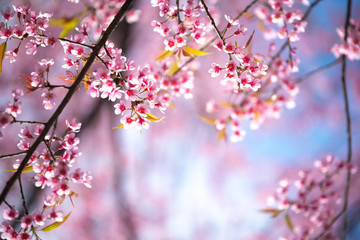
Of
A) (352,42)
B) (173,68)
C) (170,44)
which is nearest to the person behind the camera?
(170,44)

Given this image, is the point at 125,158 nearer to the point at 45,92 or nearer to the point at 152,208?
the point at 152,208

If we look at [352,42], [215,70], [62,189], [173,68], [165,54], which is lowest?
[62,189]

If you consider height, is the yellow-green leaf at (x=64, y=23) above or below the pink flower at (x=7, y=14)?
above

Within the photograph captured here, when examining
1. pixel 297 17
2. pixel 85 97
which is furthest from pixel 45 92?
pixel 85 97

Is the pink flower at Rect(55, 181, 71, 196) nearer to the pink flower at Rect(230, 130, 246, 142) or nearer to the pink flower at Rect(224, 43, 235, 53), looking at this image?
the pink flower at Rect(224, 43, 235, 53)

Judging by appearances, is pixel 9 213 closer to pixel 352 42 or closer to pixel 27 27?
pixel 27 27

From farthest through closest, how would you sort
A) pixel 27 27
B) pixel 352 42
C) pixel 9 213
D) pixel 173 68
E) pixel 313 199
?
1. pixel 313 199
2. pixel 352 42
3. pixel 173 68
4. pixel 27 27
5. pixel 9 213

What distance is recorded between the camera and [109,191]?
943 cm

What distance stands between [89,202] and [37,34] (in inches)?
340

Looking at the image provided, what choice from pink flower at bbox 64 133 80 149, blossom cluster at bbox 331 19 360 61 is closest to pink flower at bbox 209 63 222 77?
pink flower at bbox 64 133 80 149

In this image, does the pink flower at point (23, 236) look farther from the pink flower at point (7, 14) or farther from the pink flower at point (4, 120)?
the pink flower at point (7, 14)

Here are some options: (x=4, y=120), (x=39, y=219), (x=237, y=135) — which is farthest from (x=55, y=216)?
(x=237, y=135)

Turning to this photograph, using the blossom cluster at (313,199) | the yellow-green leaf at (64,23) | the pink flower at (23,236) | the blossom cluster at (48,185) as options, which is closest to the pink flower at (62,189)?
the blossom cluster at (48,185)

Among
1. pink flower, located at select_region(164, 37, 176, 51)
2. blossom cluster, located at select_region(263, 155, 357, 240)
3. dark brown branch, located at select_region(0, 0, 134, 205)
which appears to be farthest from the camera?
blossom cluster, located at select_region(263, 155, 357, 240)
